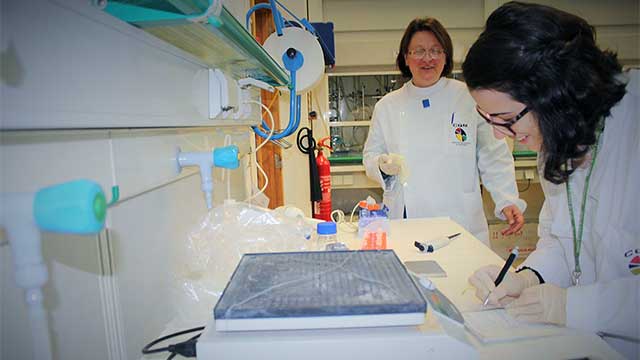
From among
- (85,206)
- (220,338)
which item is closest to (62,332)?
(220,338)

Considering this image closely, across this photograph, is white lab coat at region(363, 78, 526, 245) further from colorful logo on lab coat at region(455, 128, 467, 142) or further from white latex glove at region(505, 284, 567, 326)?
white latex glove at region(505, 284, 567, 326)

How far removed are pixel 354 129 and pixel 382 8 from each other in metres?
1.05

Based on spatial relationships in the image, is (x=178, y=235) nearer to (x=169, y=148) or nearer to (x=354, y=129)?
(x=169, y=148)

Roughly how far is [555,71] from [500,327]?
0.55m

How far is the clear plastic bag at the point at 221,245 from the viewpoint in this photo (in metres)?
0.83

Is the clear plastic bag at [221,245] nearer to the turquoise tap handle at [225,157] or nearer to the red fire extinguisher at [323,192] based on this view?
the turquoise tap handle at [225,157]

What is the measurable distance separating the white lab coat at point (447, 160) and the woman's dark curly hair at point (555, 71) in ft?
3.55

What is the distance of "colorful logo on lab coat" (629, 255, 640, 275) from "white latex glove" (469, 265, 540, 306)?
22 cm

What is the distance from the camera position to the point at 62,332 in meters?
0.50

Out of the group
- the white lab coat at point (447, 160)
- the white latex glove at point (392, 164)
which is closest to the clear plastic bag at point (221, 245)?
the white latex glove at point (392, 164)

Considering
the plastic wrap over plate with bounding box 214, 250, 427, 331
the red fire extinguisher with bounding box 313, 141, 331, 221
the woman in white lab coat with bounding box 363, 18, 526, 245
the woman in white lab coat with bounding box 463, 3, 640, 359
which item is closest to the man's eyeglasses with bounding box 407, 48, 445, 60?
the woman in white lab coat with bounding box 363, 18, 526, 245

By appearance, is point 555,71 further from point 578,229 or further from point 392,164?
point 392,164

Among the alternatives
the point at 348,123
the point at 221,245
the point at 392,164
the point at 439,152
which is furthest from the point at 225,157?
the point at 348,123

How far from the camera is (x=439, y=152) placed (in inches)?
76.8
